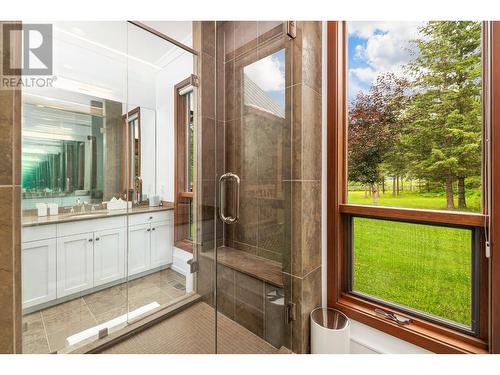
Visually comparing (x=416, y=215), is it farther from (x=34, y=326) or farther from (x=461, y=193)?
(x=34, y=326)

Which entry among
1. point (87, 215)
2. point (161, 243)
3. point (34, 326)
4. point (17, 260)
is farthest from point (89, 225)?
point (17, 260)

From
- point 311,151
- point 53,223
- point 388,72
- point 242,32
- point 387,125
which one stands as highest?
point 242,32

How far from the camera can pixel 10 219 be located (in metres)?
0.61

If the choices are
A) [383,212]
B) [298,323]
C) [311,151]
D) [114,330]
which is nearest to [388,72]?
[311,151]

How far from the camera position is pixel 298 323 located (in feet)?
4.61

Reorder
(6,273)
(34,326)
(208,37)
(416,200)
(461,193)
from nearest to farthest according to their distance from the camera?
(6,273) < (34,326) < (461,193) < (416,200) < (208,37)

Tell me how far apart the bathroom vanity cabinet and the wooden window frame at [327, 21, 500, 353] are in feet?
3.91

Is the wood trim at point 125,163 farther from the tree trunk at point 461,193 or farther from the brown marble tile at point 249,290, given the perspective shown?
the tree trunk at point 461,193

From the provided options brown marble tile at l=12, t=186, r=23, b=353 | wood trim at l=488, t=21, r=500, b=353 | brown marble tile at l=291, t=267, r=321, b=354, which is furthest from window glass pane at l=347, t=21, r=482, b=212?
brown marble tile at l=12, t=186, r=23, b=353

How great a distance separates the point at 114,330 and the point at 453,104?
93.5 inches

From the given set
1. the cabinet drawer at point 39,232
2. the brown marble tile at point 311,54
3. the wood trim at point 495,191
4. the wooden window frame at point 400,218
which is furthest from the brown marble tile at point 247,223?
the wood trim at point 495,191

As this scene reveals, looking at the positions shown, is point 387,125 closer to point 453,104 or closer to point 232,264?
point 453,104

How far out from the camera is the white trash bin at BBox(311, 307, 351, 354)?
1.30 meters

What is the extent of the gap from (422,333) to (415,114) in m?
1.32
